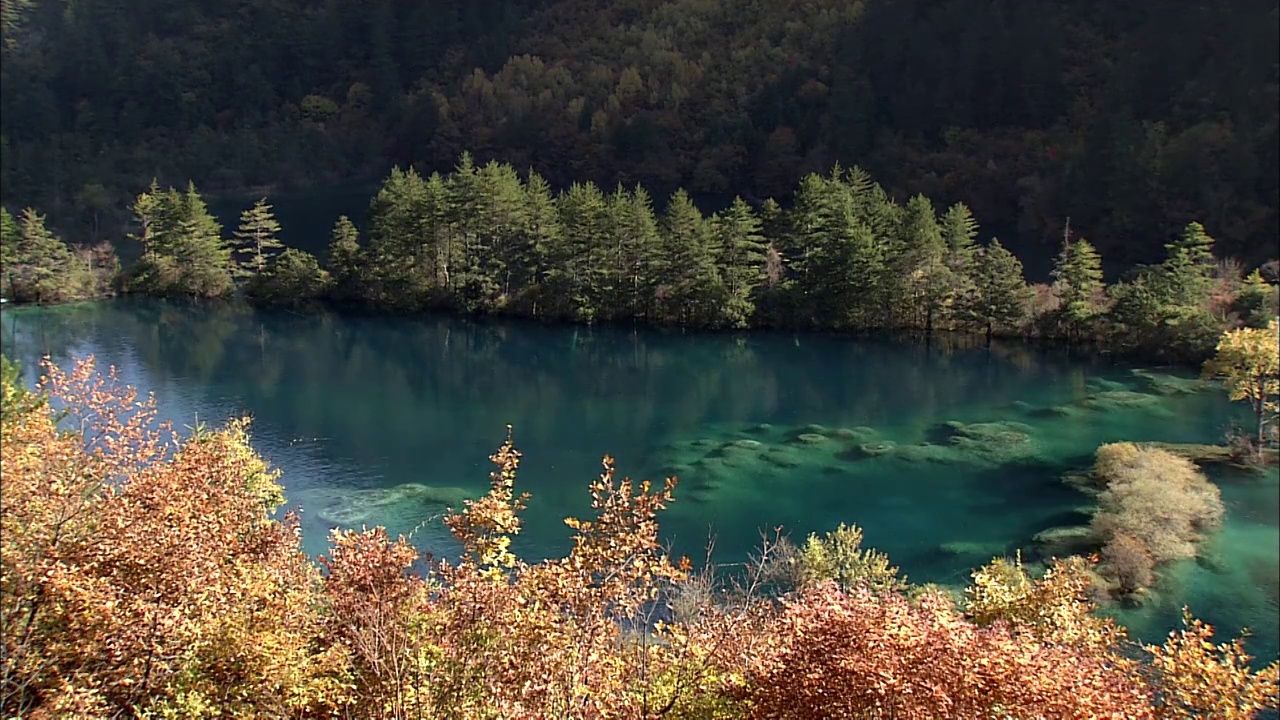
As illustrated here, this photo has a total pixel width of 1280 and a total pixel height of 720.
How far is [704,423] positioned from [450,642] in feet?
56.7

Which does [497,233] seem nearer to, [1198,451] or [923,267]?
[923,267]

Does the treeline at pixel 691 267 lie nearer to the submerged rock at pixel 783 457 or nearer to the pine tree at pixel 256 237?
the pine tree at pixel 256 237

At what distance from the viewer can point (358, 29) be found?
67000 millimetres

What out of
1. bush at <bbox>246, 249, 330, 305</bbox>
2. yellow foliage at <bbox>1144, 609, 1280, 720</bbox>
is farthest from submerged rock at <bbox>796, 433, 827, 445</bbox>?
bush at <bbox>246, 249, 330, 305</bbox>

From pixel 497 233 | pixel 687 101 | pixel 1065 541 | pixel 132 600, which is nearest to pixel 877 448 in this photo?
pixel 1065 541

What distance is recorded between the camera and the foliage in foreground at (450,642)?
14.2 ft

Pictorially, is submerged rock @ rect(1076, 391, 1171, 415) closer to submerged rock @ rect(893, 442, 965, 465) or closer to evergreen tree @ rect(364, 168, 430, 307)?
submerged rock @ rect(893, 442, 965, 465)

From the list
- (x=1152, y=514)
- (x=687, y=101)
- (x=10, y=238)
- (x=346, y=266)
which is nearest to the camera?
(x=1152, y=514)

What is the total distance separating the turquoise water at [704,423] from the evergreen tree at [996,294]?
117 centimetres

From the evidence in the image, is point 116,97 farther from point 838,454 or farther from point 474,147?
point 474,147

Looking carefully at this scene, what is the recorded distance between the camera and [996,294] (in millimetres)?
27688

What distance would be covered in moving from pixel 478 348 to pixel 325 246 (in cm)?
1747

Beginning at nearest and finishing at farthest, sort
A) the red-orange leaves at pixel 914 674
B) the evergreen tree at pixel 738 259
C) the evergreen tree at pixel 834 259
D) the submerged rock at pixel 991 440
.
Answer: the red-orange leaves at pixel 914 674 → the submerged rock at pixel 991 440 → the evergreen tree at pixel 834 259 → the evergreen tree at pixel 738 259

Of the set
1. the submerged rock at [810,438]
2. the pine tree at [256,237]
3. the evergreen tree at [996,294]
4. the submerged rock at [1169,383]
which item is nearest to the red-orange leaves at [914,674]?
the submerged rock at [810,438]
